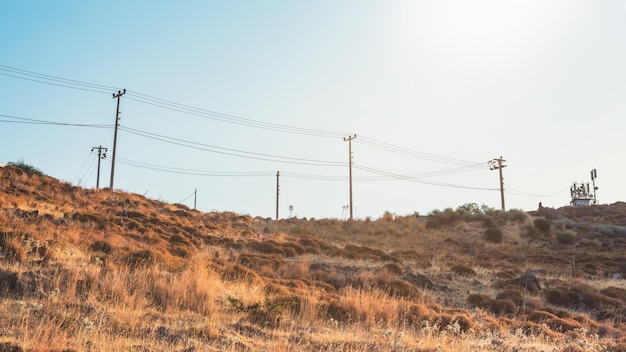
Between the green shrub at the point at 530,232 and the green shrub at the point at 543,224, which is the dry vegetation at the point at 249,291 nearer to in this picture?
the green shrub at the point at 530,232

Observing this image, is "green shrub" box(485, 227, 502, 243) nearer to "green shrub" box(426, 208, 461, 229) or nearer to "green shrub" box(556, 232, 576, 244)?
→ "green shrub" box(556, 232, 576, 244)

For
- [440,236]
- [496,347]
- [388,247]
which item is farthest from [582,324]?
[440,236]

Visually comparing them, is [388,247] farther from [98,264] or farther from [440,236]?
[98,264]

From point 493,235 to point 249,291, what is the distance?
31199 mm

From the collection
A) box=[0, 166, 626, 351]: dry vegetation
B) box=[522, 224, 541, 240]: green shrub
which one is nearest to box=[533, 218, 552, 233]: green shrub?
box=[522, 224, 541, 240]: green shrub

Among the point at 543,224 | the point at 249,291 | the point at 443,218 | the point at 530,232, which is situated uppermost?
the point at 443,218

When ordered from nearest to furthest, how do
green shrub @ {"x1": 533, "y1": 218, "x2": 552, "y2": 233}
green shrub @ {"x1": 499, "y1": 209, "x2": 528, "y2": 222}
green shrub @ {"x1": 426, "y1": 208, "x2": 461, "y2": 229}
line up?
green shrub @ {"x1": 533, "y1": 218, "x2": 552, "y2": 233} → green shrub @ {"x1": 426, "y1": 208, "x2": 461, "y2": 229} → green shrub @ {"x1": 499, "y1": 209, "x2": 528, "y2": 222}

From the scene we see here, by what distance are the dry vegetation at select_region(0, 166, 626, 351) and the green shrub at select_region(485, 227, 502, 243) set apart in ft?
21.5

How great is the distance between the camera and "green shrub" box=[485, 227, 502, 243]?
3840 centimetres

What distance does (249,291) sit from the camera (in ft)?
40.5

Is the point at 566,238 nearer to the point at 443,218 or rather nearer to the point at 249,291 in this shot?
the point at 443,218

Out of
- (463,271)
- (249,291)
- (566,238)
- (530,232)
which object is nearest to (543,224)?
(530,232)

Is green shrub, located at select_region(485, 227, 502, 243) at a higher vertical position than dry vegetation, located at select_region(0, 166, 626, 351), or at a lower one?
higher

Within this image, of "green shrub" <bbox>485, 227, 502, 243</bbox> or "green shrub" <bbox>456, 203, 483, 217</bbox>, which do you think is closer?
"green shrub" <bbox>485, 227, 502, 243</bbox>
